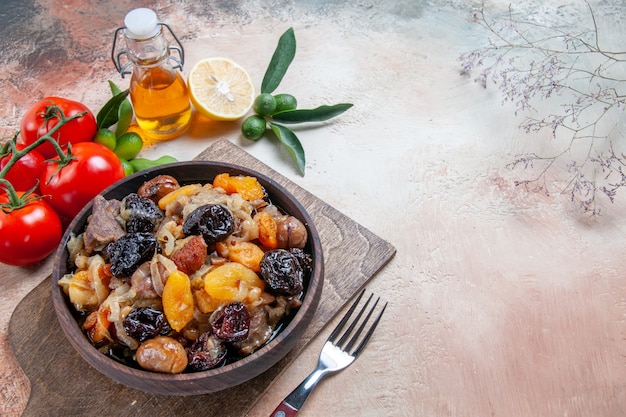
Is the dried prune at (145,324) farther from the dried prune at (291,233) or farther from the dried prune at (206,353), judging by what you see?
the dried prune at (291,233)

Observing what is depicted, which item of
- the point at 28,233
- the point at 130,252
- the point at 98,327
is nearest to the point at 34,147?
the point at 28,233

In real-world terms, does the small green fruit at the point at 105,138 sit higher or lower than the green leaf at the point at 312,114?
lower

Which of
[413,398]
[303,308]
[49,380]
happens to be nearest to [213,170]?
[303,308]

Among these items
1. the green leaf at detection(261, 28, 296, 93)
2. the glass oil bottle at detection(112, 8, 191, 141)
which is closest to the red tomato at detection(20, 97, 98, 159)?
the glass oil bottle at detection(112, 8, 191, 141)

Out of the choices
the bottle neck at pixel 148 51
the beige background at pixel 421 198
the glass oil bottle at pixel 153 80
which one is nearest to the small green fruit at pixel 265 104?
the beige background at pixel 421 198

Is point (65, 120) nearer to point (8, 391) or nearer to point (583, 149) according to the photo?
point (8, 391)

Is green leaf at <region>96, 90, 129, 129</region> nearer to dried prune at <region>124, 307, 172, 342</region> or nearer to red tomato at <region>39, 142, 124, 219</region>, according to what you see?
red tomato at <region>39, 142, 124, 219</region>
